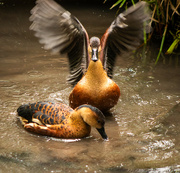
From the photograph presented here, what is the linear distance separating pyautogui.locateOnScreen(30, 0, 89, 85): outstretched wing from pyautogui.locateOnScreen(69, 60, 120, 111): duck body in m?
0.36

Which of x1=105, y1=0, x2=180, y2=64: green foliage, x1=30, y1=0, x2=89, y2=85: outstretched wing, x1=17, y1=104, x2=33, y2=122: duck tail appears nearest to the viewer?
x1=17, y1=104, x2=33, y2=122: duck tail

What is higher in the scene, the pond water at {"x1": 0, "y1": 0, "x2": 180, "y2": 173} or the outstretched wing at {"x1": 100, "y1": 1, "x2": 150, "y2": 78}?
the outstretched wing at {"x1": 100, "y1": 1, "x2": 150, "y2": 78}

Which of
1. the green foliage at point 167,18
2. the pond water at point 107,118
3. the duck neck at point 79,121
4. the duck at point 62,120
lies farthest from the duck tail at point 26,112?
the green foliage at point 167,18

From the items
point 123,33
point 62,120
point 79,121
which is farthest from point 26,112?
point 123,33

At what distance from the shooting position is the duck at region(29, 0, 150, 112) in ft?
14.1

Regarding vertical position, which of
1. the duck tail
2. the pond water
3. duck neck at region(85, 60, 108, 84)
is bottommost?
the pond water

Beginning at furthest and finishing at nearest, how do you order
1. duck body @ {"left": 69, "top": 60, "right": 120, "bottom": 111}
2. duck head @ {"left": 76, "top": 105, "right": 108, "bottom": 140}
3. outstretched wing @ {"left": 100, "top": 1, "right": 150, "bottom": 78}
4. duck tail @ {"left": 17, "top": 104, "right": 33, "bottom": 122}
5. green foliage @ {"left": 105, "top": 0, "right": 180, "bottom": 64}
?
green foliage @ {"left": 105, "top": 0, "right": 180, "bottom": 64}
outstretched wing @ {"left": 100, "top": 1, "right": 150, "bottom": 78}
duck body @ {"left": 69, "top": 60, "right": 120, "bottom": 111}
duck tail @ {"left": 17, "top": 104, "right": 33, "bottom": 122}
duck head @ {"left": 76, "top": 105, "right": 108, "bottom": 140}

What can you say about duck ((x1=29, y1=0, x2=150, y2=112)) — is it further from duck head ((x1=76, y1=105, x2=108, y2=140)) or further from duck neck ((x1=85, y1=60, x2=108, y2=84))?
duck head ((x1=76, y1=105, x2=108, y2=140))

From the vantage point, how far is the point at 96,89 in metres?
4.28

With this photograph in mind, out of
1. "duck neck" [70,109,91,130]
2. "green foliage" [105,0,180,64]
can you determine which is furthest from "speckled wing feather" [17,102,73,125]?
"green foliage" [105,0,180,64]

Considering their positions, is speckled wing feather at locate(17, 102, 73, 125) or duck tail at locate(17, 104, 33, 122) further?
duck tail at locate(17, 104, 33, 122)

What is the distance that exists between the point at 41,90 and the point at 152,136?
73.2 inches

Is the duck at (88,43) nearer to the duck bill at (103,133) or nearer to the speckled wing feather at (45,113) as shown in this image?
the speckled wing feather at (45,113)

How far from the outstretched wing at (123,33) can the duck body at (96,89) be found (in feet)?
1.50
